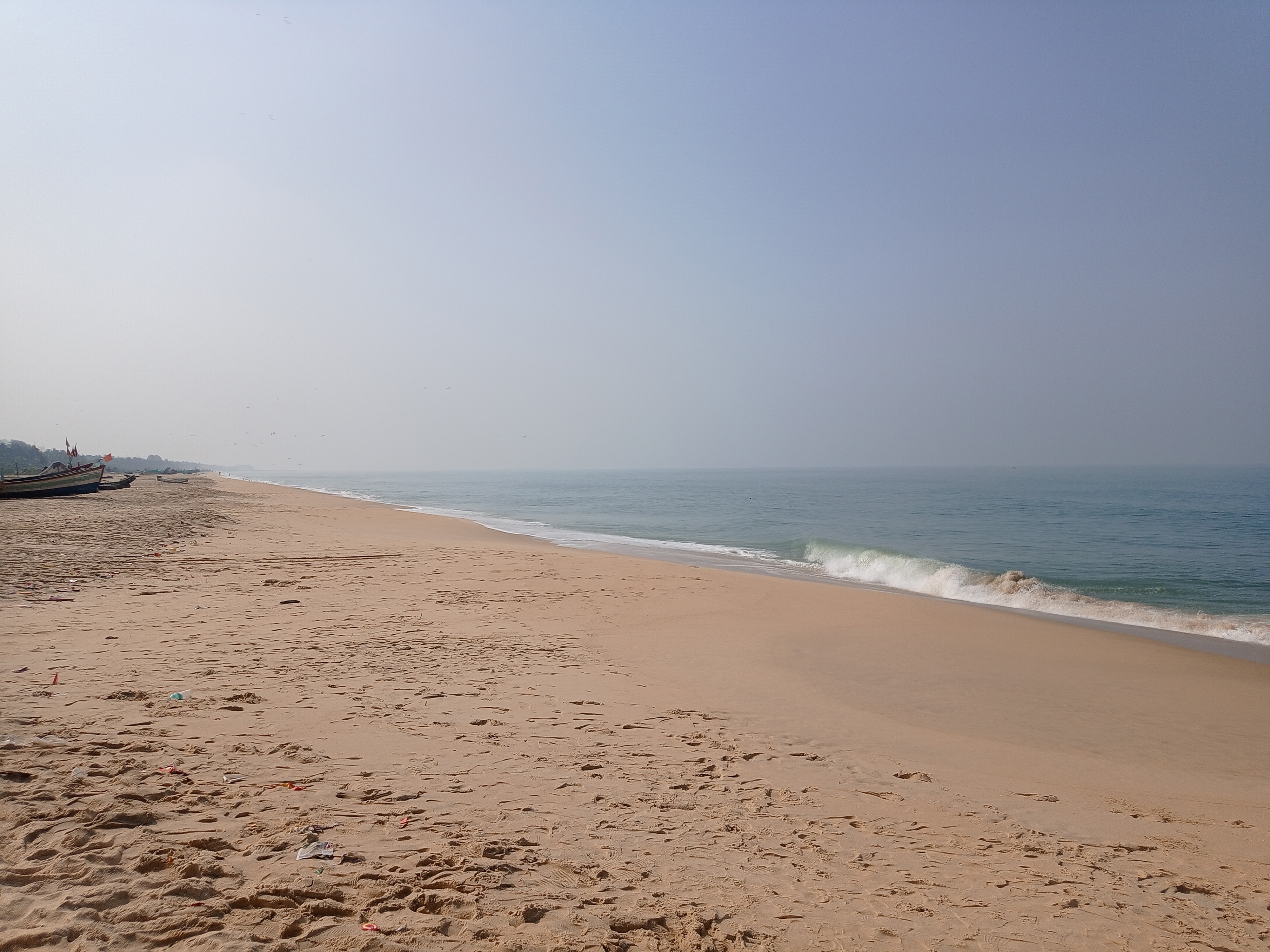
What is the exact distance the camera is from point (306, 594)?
11305 mm

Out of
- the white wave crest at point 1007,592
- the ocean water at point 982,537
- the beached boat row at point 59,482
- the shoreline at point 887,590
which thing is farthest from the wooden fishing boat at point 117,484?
the white wave crest at point 1007,592

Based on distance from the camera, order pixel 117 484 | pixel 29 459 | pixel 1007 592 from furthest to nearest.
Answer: pixel 29 459
pixel 117 484
pixel 1007 592

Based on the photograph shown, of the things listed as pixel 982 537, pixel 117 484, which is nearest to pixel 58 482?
pixel 117 484

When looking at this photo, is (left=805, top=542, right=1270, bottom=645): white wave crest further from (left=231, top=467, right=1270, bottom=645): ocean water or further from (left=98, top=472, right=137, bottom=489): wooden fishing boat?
(left=98, top=472, right=137, bottom=489): wooden fishing boat

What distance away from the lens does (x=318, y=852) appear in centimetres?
350

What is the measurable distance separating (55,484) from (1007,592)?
1669 inches

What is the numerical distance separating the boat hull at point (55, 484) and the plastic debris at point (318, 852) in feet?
124

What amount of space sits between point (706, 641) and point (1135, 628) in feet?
33.5

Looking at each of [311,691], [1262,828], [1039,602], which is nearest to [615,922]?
[311,691]

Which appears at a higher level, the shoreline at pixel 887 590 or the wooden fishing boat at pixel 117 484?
the wooden fishing boat at pixel 117 484

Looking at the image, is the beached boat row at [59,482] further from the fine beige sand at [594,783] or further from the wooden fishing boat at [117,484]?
the fine beige sand at [594,783]

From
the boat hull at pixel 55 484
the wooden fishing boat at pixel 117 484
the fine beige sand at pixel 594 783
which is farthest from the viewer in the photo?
the wooden fishing boat at pixel 117 484

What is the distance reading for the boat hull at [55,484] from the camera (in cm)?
3098

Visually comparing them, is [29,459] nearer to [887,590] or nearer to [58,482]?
[58,482]
